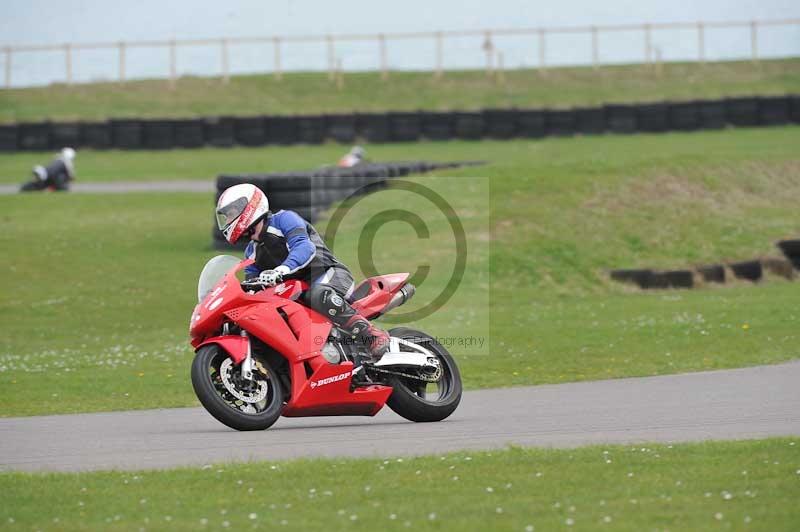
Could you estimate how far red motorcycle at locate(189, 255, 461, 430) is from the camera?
30.9 feet

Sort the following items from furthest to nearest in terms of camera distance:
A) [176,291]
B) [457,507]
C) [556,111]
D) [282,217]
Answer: [556,111] → [176,291] → [282,217] → [457,507]

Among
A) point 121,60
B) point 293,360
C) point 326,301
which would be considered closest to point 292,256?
point 326,301

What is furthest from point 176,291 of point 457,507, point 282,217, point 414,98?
point 414,98

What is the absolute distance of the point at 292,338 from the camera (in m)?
9.73

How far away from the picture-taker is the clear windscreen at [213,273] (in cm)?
980

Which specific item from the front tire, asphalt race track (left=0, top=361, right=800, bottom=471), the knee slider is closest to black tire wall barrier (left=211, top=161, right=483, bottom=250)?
asphalt race track (left=0, top=361, right=800, bottom=471)

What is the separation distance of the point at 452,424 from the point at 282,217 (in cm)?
198

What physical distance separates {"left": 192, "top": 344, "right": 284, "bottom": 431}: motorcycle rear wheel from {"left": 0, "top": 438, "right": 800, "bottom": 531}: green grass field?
51.6 inches

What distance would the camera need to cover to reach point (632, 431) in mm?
9258

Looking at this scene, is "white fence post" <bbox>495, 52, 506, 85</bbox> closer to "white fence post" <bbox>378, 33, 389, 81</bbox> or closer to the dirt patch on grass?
"white fence post" <bbox>378, 33, 389, 81</bbox>

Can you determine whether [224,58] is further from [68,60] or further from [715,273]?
[715,273]

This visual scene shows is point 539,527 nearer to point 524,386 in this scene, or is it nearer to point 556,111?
point 524,386

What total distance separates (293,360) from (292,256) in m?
0.74

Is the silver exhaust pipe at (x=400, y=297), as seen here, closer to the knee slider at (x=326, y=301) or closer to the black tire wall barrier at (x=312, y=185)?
the knee slider at (x=326, y=301)
